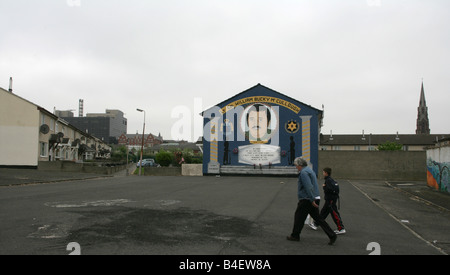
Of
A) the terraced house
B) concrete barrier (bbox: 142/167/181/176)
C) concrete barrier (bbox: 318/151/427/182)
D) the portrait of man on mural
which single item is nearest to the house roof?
concrete barrier (bbox: 318/151/427/182)

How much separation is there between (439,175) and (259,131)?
1688 cm

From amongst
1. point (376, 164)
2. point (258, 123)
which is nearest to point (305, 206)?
point (258, 123)

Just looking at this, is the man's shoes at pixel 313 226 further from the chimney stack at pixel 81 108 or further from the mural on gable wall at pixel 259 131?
the chimney stack at pixel 81 108

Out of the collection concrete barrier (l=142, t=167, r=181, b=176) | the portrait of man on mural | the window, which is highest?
the portrait of man on mural

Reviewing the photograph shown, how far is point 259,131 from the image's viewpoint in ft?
113

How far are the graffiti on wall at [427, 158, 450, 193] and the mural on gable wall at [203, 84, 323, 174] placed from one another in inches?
432

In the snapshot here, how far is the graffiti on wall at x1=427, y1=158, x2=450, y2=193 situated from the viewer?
1971cm

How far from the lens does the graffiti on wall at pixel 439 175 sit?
19712mm

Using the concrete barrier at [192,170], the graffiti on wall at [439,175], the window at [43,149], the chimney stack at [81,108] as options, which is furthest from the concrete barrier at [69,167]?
the chimney stack at [81,108]

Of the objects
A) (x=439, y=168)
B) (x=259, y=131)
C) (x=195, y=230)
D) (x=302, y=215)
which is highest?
(x=259, y=131)

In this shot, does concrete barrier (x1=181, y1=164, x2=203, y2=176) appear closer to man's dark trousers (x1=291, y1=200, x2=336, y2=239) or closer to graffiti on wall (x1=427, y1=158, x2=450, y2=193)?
graffiti on wall (x1=427, y1=158, x2=450, y2=193)

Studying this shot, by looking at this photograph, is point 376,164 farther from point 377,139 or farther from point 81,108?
point 81,108

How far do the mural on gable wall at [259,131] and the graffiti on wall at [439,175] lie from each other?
1098 cm

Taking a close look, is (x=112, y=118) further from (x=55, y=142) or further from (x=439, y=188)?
(x=439, y=188)
